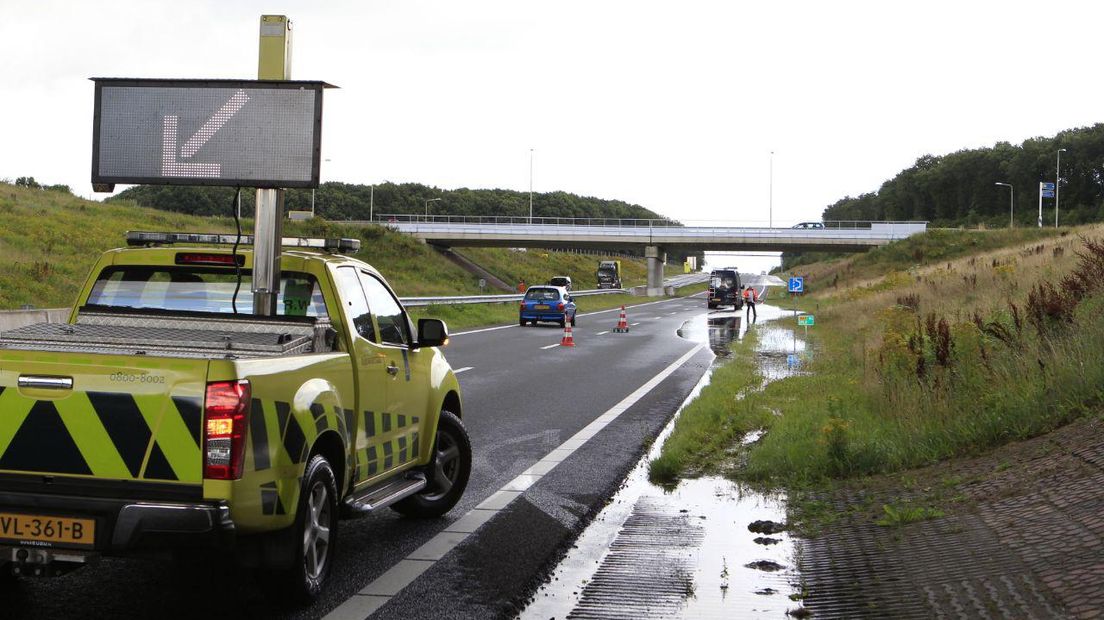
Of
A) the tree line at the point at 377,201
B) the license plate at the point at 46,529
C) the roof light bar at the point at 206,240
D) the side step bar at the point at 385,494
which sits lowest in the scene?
the side step bar at the point at 385,494

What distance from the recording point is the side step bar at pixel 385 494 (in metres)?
5.59

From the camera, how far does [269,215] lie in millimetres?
6289

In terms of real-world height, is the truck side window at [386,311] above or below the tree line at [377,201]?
below

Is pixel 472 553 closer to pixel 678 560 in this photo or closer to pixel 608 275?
pixel 678 560

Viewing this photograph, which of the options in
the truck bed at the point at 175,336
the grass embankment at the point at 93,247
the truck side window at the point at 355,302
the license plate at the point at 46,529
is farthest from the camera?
the grass embankment at the point at 93,247

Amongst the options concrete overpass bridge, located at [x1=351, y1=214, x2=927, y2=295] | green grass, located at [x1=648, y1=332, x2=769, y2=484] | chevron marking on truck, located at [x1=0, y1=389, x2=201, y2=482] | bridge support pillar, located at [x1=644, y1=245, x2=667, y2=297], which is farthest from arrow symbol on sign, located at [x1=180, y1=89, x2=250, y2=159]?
bridge support pillar, located at [x1=644, y1=245, x2=667, y2=297]

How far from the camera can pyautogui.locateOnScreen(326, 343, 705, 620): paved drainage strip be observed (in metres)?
5.02

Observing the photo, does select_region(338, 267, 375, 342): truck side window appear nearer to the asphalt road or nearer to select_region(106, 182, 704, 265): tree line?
the asphalt road

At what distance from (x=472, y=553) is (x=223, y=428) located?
221 cm

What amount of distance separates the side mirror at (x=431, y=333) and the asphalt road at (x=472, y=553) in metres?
1.20

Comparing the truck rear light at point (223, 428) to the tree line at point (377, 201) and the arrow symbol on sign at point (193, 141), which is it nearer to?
the arrow symbol on sign at point (193, 141)

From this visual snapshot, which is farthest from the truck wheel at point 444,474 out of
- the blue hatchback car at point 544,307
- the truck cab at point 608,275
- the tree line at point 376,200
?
the tree line at point 376,200

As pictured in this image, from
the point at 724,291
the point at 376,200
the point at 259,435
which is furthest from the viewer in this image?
the point at 376,200

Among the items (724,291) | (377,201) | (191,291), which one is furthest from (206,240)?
(377,201)
